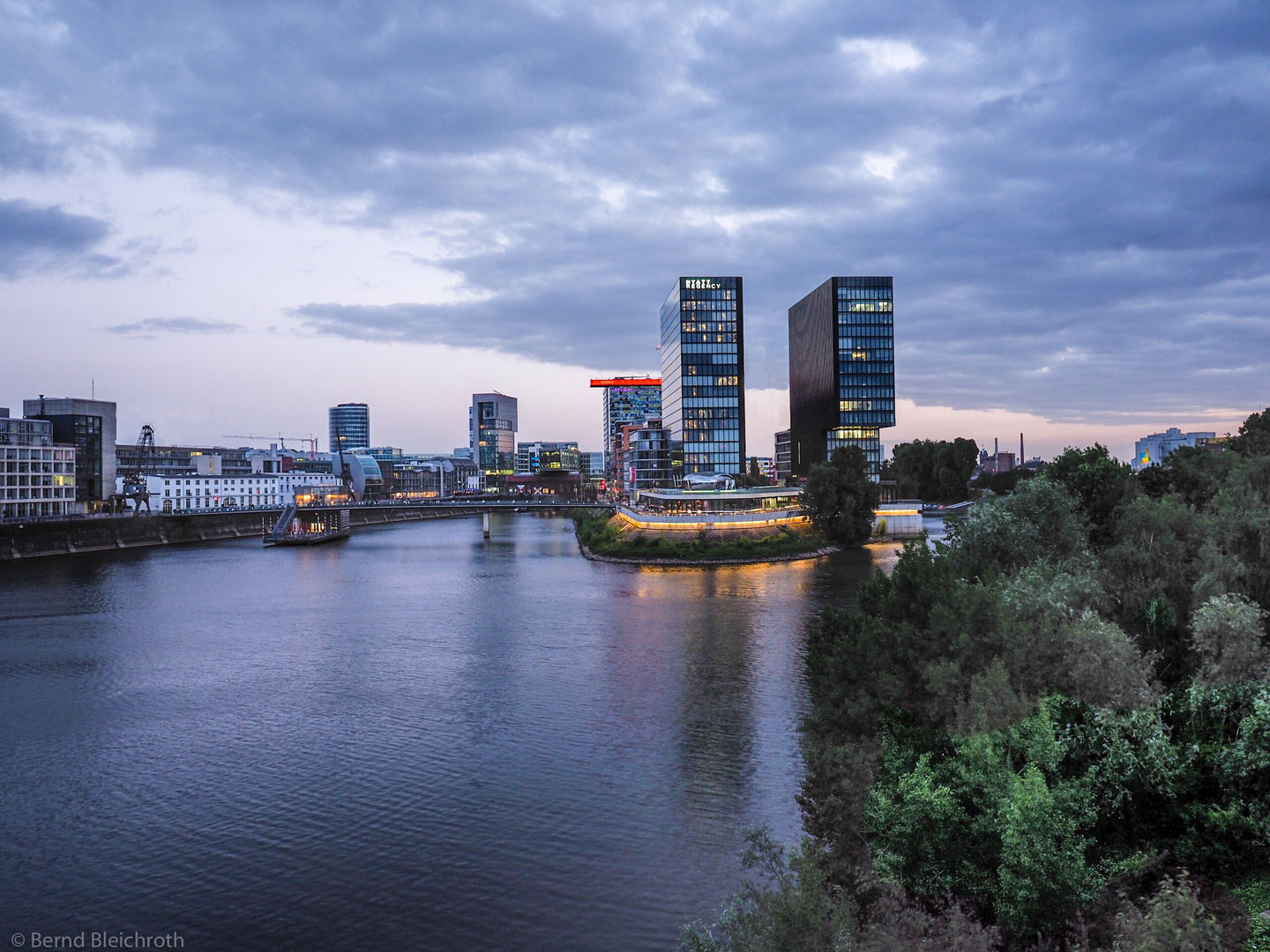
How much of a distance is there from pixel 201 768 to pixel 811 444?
16503 cm

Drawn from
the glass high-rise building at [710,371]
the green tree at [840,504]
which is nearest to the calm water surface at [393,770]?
the green tree at [840,504]

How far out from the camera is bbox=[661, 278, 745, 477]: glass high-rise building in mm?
169875

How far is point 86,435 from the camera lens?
152m

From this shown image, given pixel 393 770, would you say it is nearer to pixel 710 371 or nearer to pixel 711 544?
pixel 711 544

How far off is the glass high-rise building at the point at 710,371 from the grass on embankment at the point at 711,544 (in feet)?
198

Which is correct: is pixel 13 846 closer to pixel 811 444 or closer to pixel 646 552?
pixel 646 552

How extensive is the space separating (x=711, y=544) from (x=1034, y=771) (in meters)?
81.9

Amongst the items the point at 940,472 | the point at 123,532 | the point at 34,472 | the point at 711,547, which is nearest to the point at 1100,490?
the point at 711,547

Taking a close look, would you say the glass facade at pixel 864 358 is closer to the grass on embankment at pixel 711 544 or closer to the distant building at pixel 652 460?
the distant building at pixel 652 460

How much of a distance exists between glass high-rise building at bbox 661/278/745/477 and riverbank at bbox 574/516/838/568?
199 feet

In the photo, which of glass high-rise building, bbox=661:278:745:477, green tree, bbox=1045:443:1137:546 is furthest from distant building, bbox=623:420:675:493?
green tree, bbox=1045:443:1137:546

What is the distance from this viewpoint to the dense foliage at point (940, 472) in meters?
190

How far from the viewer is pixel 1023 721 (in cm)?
1936

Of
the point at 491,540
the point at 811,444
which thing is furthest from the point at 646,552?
the point at 811,444
